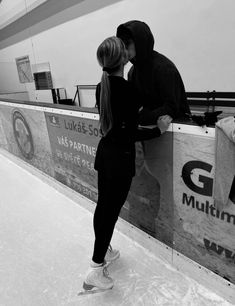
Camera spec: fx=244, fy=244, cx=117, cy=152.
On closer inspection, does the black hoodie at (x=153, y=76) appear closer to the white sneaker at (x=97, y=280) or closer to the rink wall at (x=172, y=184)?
the rink wall at (x=172, y=184)

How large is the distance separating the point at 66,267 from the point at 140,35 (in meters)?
1.26

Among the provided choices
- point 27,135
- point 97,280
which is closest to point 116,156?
point 97,280

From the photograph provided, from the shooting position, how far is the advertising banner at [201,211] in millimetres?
1014

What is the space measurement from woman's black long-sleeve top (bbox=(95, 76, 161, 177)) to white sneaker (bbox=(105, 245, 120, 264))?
22.6 inches

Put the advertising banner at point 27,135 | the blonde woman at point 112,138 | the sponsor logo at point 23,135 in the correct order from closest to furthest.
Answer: the blonde woman at point 112,138 → the advertising banner at point 27,135 → the sponsor logo at point 23,135

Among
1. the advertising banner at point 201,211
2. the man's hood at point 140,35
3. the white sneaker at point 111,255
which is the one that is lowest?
the white sneaker at point 111,255

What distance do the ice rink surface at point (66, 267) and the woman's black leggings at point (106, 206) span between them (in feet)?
0.78

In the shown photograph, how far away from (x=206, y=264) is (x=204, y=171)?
0.50 meters

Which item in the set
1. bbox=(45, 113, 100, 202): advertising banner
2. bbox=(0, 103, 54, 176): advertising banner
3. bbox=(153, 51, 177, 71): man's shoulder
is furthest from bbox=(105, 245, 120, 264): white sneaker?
bbox=(0, 103, 54, 176): advertising banner

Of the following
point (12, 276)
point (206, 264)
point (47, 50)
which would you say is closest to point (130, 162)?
point (206, 264)

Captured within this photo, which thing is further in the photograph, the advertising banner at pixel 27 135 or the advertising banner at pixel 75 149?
the advertising banner at pixel 27 135

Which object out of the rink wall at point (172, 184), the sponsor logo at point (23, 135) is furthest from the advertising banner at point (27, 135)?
the rink wall at point (172, 184)

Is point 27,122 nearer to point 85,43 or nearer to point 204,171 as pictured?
point 204,171

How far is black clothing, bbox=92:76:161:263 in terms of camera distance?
0.92m
